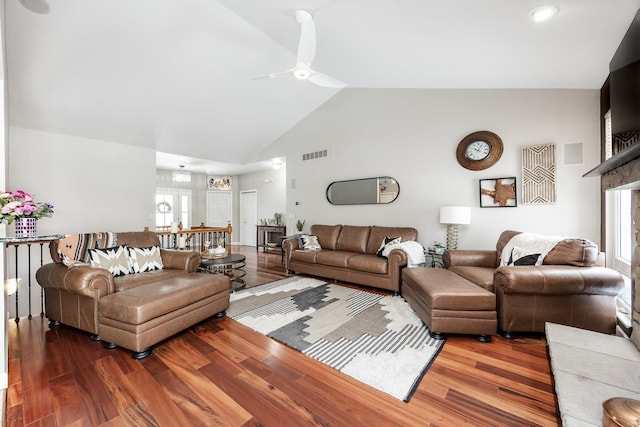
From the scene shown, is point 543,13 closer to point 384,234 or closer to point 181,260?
point 384,234

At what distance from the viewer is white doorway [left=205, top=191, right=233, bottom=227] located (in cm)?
886

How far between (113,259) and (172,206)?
5850 mm

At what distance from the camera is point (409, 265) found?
3693mm

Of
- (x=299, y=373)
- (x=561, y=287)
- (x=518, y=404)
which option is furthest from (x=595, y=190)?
(x=299, y=373)

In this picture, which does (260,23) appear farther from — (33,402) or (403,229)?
(33,402)

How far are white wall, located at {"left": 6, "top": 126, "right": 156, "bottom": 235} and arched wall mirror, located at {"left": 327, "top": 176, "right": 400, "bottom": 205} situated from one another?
3.62 metres

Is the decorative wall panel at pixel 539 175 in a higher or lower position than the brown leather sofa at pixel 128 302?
higher

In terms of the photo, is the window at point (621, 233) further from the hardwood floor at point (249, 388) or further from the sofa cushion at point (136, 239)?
the sofa cushion at point (136, 239)

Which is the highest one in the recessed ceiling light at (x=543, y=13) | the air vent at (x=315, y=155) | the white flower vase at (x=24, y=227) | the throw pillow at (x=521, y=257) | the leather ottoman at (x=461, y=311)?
the recessed ceiling light at (x=543, y=13)

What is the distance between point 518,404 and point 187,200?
8.93 m

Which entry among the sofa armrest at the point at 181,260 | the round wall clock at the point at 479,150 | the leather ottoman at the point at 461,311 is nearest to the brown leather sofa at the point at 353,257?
the leather ottoman at the point at 461,311

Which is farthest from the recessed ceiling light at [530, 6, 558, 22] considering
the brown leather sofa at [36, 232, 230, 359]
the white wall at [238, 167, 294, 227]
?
the white wall at [238, 167, 294, 227]

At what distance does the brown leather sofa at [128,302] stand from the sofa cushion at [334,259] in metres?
1.81

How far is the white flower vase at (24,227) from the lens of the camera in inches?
74.0
